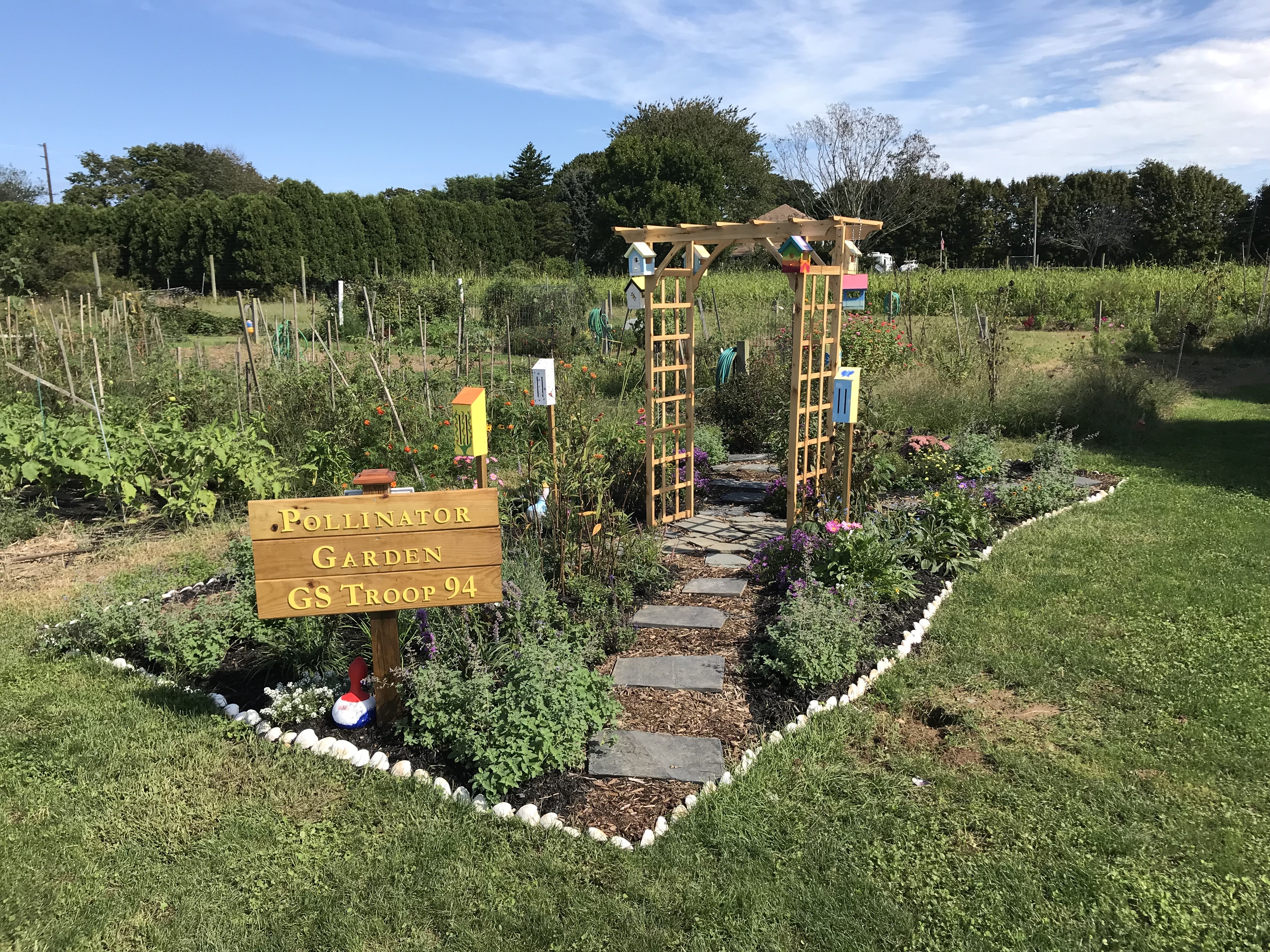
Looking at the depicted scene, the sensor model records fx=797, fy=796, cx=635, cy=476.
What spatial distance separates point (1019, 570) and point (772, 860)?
10.5ft

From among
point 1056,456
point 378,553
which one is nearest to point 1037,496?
point 1056,456

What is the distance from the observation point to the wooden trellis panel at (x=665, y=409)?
5883mm

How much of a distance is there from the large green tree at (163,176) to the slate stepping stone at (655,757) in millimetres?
38175

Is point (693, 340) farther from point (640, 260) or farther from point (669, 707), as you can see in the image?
point (669, 707)

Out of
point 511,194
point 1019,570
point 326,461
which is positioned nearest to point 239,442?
point 326,461

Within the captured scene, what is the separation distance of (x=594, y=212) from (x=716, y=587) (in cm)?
3062

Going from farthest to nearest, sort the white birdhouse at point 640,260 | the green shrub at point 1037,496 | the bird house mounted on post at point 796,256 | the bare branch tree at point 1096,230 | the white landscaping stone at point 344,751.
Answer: the bare branch tree at point 1096,230 → the green shrub at point 1037,496 → the white birdhouse at point 640,260 → the bird house mounted on post at point 796,256 → the white landscaping stone at point 344,751

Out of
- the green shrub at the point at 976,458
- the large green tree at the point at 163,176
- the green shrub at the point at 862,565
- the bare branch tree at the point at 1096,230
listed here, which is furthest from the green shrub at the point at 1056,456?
the large green tree at the point at 163,176

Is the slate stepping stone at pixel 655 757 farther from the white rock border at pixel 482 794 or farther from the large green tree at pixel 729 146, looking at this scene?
the large green tree at pixel 729 146

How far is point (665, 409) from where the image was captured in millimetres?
6289

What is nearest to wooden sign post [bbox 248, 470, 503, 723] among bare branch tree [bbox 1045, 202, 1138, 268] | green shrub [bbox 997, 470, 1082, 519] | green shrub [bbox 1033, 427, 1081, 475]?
green shrub [bbox 997, 470, 1082, 519]

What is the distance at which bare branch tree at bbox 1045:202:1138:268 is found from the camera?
3075 cm

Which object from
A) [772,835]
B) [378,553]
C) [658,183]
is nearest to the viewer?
[772,835]

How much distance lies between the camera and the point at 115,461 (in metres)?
5.66
